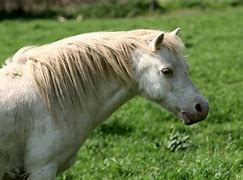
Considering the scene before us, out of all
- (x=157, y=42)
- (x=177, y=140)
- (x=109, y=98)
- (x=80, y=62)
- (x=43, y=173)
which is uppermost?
(x=157, y=42)

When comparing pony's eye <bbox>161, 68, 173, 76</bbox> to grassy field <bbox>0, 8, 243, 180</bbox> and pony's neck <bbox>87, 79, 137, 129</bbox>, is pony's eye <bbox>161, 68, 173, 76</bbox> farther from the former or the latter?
grassy field <bbox>0, 8, 243, 180</bbox>

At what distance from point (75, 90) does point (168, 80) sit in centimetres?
79

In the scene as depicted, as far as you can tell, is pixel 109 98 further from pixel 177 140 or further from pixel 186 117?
pixel 177 140

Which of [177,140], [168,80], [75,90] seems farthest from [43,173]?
[177,140]

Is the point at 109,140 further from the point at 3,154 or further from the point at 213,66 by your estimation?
the point at 213,66

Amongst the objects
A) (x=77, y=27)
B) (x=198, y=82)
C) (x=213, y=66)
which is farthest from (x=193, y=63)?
(x=77, y=27)

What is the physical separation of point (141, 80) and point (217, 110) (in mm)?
5392

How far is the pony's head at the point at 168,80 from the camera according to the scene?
5367 mm

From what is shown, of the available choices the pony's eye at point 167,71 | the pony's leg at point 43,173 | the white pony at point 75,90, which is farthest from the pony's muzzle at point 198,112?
the pony's leg at point 43,173

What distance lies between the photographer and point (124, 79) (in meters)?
5.41

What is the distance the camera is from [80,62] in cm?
534

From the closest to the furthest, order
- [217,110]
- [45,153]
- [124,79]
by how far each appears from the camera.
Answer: [45,153], [124,79], [217,110]

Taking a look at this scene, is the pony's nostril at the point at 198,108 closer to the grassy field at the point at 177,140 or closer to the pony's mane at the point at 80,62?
the pony's mane at the point at 80,62

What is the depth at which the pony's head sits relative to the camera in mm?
5367
